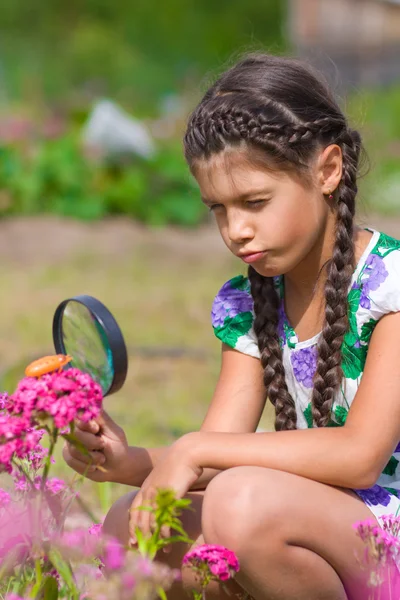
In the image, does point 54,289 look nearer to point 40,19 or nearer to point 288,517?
point 288,517

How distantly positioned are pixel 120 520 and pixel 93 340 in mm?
365

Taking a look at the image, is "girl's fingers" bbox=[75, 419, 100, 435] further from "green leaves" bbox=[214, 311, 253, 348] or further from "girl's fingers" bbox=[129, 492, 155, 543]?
"green leaves" bbox=[214, 311, 253, 348]

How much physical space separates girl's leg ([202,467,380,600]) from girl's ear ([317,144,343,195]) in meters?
0.59

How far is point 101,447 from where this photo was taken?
2.02m

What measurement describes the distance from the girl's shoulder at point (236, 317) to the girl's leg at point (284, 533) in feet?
1.41

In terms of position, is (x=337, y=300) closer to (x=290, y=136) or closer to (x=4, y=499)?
(x=290, y=136)

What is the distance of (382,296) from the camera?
202cm

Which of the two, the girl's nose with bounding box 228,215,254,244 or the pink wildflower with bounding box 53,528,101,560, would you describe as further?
the girl's nose with bounding box 228,215,254,244

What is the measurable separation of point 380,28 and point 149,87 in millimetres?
3823

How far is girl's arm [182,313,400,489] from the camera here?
6.22 ft

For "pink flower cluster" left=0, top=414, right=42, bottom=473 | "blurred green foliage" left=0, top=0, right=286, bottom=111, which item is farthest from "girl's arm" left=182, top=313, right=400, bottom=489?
"blurred green foliage" left=0, top=0, right=286, bottom=111

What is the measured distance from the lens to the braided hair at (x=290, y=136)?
203 centimetres

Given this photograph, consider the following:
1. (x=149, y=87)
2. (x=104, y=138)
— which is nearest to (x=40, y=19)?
(x=149, y=87)

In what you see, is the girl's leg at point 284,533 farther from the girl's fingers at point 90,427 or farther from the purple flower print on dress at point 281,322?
the purple flower print on dress at point 281,322
